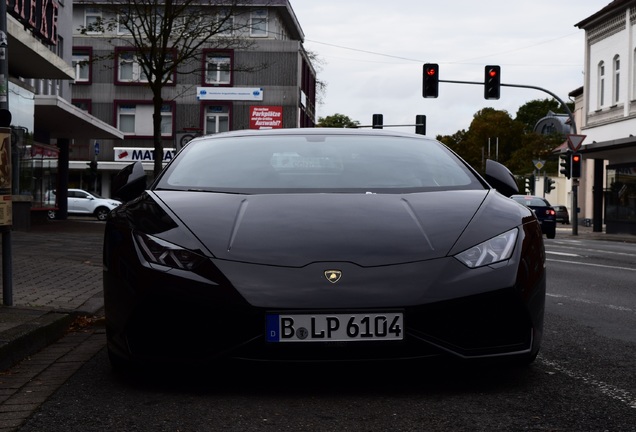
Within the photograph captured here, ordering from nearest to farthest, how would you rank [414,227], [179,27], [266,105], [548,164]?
[414,227] < [179,27] < [266,105] < [548,164]

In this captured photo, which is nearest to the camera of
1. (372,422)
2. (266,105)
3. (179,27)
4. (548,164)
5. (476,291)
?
(372,422)

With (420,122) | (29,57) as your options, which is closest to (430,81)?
(29,57)

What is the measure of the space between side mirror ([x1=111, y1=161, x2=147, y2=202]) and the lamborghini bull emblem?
1610 millimetres

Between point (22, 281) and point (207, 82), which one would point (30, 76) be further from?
point (207, 82)

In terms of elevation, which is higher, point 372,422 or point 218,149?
point 218,149

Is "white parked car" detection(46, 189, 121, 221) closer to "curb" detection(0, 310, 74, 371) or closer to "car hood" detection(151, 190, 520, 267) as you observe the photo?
"curb" detection(0, 310, 74, 371)

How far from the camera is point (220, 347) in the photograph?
167 inches

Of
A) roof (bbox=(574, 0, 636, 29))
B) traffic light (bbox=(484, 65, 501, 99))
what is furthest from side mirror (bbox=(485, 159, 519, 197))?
roof (bbox=(574, 0, 636, 29))

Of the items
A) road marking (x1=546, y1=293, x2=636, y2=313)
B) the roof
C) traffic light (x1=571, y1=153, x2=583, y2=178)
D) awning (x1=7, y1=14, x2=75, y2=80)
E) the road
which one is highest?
the roof

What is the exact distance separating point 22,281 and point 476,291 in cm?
606

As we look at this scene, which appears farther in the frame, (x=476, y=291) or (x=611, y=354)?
(x=611, y=354)

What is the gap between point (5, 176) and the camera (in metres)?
7.11

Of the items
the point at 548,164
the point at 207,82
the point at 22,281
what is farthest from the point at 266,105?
the point at 22,281

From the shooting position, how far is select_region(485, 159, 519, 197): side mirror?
553 cm
